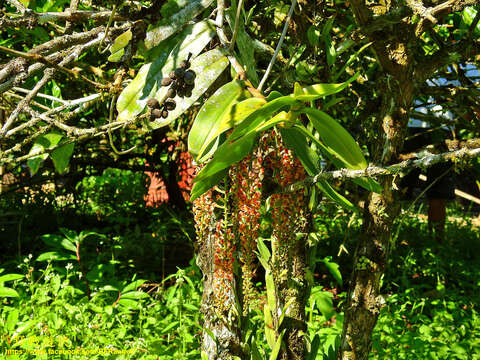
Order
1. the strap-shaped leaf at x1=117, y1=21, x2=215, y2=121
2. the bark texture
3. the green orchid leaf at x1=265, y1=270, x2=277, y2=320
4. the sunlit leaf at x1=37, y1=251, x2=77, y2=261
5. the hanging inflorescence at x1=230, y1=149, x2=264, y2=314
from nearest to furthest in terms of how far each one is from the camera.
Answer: the strap-shaped leaf at x1=117, y1=21, x2=215, y2=121 < the hanging inflorescence at x1=230, y1=149, x2=264, y2=314 < the green orchid leaf at x1=265, y1=270, x2=277, y2=320 < the bark texture < the sunlit leaf at x1=37, y1=251, x2=77, y2=261

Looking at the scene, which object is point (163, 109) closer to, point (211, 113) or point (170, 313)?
point (211, 113)

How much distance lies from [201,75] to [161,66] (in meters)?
0.08

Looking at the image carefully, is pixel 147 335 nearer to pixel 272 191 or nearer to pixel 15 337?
pixel 15 337

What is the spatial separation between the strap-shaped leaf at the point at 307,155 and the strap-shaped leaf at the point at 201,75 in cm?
12

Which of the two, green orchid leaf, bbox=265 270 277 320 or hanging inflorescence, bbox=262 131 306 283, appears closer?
hanging inflorescence, bbox=262 131 306 283

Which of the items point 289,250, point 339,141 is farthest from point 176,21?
point 289,250

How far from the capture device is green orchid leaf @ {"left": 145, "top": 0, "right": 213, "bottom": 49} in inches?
24.1

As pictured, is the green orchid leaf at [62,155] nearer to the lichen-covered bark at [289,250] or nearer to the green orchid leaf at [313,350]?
the lichen-covered bark at [289,250]

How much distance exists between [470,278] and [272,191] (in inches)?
99.4

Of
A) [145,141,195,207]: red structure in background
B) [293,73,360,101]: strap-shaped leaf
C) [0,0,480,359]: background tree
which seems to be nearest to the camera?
[293,73,360,101]: strap-shaped leaf

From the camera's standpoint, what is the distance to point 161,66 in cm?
63

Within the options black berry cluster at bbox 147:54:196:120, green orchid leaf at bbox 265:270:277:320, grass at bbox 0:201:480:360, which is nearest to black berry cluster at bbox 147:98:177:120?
black berry cluster at bbox 147:54:196:120

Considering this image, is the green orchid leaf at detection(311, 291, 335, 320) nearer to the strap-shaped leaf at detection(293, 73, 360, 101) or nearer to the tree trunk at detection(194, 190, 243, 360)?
the tree trunk at detection(194, 190, 243, 360)

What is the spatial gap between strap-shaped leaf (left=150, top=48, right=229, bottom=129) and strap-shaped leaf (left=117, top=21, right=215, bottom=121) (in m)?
0.02
